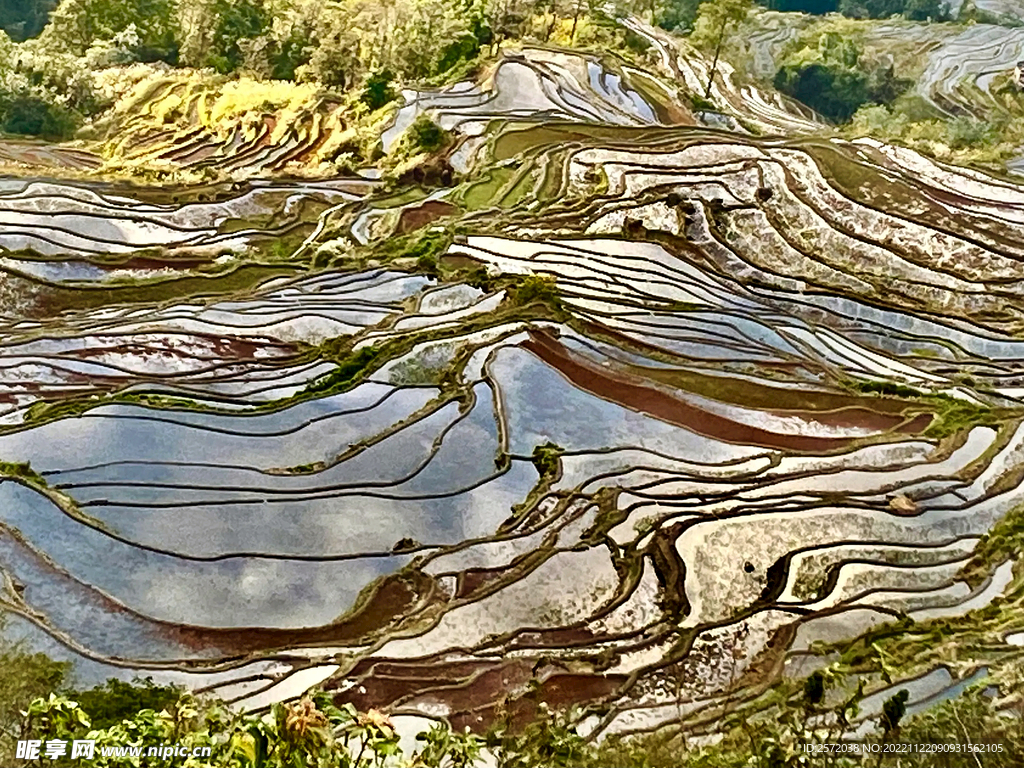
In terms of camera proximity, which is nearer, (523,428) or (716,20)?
(523,428)

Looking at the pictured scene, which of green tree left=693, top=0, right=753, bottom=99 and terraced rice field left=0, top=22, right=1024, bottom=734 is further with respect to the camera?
green tree left=693, top=0, right=753, bottom=99

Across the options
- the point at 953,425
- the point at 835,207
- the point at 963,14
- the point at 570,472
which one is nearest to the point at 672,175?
the point at 835,207

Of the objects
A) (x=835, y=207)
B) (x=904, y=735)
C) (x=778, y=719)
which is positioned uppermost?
(x=835, y=207)

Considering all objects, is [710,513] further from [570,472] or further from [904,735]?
[904,735]

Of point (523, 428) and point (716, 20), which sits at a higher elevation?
point (716, 20)

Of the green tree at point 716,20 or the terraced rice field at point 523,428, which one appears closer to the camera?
the terraced rice field at point 523,428

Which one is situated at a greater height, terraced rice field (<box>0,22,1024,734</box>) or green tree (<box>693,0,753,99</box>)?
green tree (<box>693,0,753,99</box>)

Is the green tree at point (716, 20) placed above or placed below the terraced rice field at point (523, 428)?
above

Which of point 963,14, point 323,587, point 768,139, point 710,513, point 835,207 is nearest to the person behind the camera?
point 323,587
